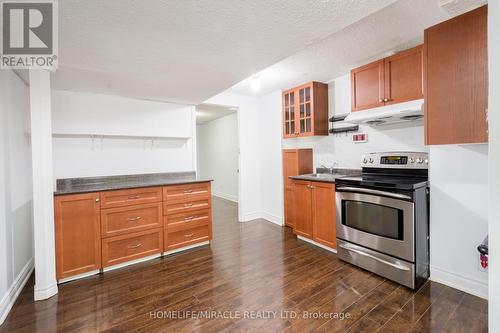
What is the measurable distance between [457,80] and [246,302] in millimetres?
2449

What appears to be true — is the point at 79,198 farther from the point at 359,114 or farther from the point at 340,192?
the point at 359,114

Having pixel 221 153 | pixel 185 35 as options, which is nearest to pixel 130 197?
pixel 185 35

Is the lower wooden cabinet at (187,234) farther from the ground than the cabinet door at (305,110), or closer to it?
closer to it

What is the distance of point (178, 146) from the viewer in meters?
3.72

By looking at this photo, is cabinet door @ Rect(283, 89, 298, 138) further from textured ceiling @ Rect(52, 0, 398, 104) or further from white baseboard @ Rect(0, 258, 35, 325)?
white baseboard @ Rect(0, 258, 35, 325)

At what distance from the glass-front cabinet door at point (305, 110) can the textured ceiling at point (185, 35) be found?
1.44 meters

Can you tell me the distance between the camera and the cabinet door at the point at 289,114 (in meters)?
3.82

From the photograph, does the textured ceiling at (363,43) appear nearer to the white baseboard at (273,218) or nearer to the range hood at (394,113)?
the range hood at (394,113)

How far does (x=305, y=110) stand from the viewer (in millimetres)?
3621

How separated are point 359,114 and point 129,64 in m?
2.50

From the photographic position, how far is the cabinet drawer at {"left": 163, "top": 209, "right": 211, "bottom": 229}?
289cm

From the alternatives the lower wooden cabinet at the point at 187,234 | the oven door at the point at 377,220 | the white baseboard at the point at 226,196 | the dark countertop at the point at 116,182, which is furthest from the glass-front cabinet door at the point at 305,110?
the white baseboard at the point at 226,196

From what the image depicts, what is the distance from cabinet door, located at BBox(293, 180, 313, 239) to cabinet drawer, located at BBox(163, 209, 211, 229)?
1.29 m

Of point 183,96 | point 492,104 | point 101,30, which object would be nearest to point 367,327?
point 492,104
